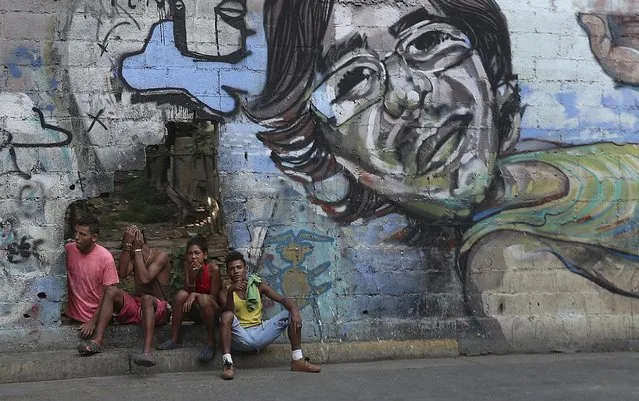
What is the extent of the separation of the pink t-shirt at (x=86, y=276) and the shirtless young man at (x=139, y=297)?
18cm

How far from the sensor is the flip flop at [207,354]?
6.97 meters

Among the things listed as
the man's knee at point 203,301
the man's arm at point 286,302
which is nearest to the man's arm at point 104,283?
the man's knee at point 203,301

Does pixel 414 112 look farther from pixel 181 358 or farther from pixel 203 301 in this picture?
pixel 181 358

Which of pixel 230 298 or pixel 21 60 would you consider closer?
pixel 230 298

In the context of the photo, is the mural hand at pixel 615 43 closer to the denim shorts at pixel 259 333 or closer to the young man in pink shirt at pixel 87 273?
the denim shorts at pixel 259 333

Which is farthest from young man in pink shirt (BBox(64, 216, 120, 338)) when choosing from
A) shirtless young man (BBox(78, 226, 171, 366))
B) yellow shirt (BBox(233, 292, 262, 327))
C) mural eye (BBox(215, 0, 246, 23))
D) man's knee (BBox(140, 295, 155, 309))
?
Answer: mural eye (BBox(215, 0, 246, 23))

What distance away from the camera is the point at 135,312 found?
702cm

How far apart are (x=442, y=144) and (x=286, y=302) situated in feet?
6.95

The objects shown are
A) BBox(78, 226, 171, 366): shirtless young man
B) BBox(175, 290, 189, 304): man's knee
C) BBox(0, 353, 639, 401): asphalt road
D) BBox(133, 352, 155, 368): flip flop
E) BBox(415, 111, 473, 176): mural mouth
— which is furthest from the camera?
BBox(415, 111, 473, 176): mural mouth

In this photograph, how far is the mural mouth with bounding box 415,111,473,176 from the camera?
788 centimetres

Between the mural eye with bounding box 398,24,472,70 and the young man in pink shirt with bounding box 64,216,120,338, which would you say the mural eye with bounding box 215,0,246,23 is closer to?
the mural eye with bounding box 398,24,472,70

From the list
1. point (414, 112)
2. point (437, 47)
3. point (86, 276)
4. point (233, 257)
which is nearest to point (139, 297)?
point (86, 276)

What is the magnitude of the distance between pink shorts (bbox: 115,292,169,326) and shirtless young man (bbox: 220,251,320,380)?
1.57 feet

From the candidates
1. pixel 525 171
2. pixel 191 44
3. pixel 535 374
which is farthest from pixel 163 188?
pixel 535 374
